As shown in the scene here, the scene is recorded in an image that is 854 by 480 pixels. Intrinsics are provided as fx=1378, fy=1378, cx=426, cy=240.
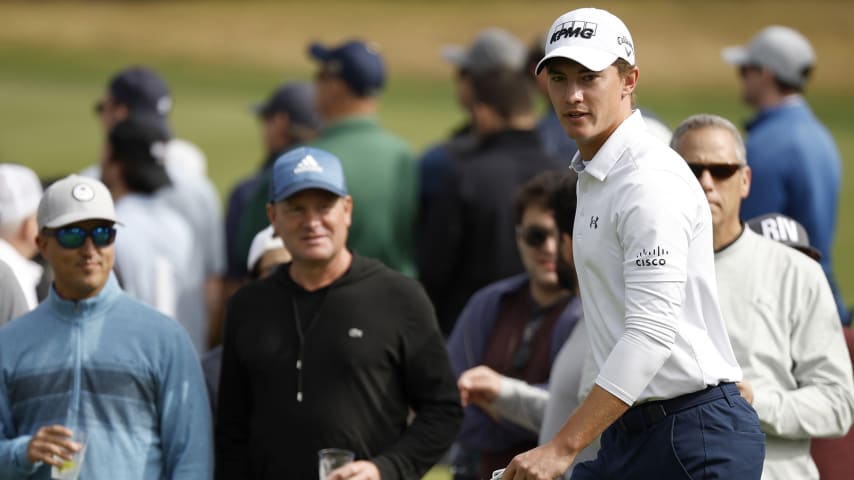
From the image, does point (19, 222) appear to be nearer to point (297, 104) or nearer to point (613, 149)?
point (613, 149)

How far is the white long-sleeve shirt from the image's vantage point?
15.1 ft

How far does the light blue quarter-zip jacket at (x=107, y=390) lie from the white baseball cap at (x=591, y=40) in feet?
6.01

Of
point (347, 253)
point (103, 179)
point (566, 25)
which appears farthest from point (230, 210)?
point (566, 25)

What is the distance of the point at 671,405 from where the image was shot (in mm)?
3910

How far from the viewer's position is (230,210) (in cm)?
868

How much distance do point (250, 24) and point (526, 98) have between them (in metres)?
23.3

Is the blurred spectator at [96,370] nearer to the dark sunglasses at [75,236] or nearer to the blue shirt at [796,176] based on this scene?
the dark sunglasses at [75,236]

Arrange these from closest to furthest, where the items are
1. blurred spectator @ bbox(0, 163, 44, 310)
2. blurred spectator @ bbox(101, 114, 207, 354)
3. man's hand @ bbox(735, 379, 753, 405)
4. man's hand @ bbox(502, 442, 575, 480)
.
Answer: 1. man's hand @ bbox(502, 442, 575, 480)
2. man's hand @ bbox(735, 379, 753, 405)
3. blurred spectator @ bbox(0, 163, 44, 310)
4. blurred spectator @ bbox(101, 114, 207, 354)

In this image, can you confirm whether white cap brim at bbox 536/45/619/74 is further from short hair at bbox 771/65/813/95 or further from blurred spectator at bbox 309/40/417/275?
short hair at bbox 771/65/813/95

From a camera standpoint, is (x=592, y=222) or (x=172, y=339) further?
(x=172, y=339)

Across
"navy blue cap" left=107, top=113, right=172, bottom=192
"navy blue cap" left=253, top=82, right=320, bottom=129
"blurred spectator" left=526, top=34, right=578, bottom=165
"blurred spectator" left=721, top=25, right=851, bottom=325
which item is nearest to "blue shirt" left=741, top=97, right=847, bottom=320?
"blurred spectator" left=721, top=25, right=851, bottom=325

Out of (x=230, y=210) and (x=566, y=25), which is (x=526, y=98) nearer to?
(x=230, y=210)

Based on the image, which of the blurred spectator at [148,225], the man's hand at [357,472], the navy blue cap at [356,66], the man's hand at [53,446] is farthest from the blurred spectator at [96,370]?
the navy blue cap at [356,66]

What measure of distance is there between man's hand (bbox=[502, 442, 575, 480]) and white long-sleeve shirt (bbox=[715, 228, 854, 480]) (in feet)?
3.81
